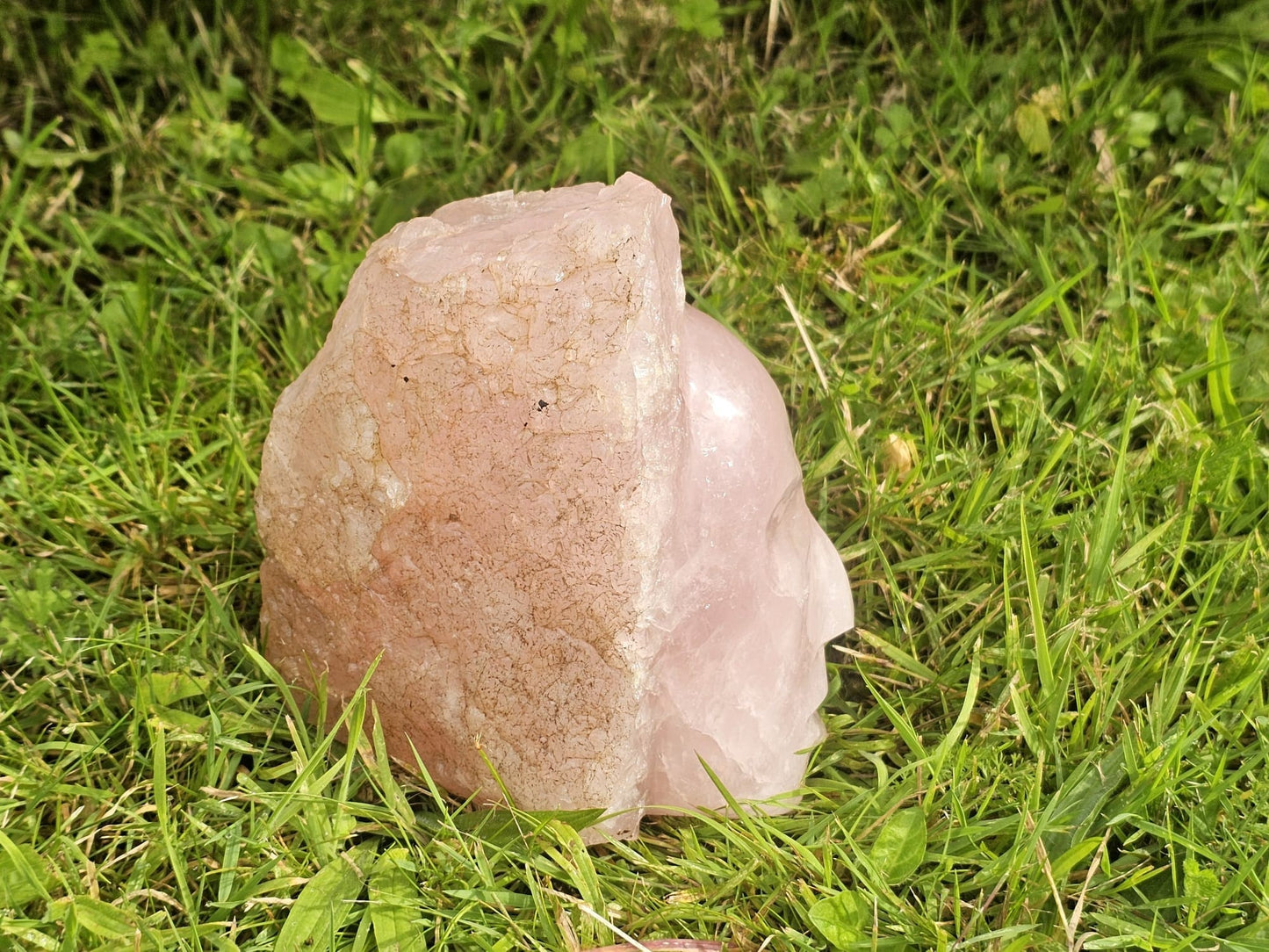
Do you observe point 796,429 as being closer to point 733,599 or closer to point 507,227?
point 733,599

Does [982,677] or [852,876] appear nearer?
[852,876]

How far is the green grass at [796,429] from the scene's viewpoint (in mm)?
1845

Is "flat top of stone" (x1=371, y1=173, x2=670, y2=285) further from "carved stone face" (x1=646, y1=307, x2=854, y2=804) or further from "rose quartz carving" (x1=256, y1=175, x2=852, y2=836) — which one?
"carved stone face" (x1=646, y1=307, x2=854, y2=804)

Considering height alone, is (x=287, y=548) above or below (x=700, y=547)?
below

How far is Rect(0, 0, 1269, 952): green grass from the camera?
184cm

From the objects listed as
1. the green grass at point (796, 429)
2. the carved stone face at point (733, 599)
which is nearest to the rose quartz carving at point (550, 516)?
the carved stone face at point (733, 599)

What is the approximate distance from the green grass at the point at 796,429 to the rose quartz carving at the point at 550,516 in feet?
0.40

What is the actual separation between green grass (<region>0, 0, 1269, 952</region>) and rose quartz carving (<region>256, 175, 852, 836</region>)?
0.12 m

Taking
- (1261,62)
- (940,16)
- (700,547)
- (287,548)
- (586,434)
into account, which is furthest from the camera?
(940,16)

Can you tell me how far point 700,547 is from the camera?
5.95ft

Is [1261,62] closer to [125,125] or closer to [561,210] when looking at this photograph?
[561,210]

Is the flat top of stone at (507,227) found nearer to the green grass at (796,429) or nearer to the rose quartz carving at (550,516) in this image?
the rose quartz carving at (550,516)

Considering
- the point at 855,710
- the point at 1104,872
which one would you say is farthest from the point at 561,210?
the point at 1104,872

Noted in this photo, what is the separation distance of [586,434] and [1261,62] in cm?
214
